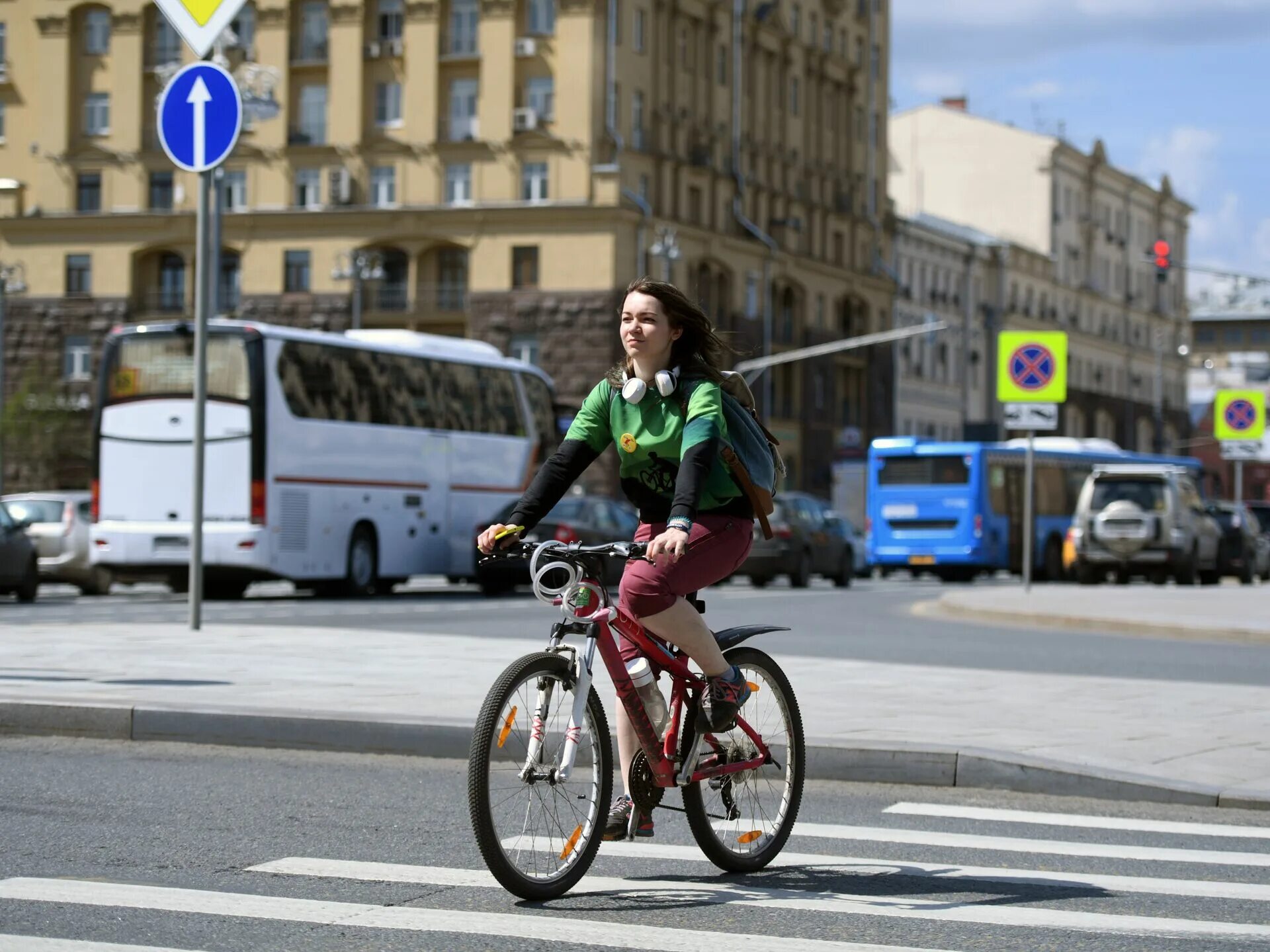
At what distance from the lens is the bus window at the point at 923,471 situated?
45.3m

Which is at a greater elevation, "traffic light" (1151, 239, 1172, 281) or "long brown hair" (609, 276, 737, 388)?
"traffic light" (1151, 239, 1172, 281)

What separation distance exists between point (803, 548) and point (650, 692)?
31177 millimetres

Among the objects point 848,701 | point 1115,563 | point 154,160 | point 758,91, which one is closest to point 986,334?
point 758,91

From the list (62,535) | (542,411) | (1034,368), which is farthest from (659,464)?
(542,411)

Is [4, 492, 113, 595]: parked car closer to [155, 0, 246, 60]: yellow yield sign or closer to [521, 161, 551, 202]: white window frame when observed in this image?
[155, 0, 246, 60]: yellow yield sign

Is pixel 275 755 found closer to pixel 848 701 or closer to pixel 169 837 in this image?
pixel 169 837

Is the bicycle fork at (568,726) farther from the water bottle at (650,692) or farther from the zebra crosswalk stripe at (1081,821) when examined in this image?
the zebra crosswalk stripe at (1081,821)

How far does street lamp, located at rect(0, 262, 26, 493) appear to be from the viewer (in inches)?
1973

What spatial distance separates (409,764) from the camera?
9.93m

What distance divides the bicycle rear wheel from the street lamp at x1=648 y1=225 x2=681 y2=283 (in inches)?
1806

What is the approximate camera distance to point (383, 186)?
66.4m

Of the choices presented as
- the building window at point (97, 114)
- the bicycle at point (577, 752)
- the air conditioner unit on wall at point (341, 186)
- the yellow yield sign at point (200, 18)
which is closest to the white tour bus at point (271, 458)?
the yellow yield sign at point (200, 18)

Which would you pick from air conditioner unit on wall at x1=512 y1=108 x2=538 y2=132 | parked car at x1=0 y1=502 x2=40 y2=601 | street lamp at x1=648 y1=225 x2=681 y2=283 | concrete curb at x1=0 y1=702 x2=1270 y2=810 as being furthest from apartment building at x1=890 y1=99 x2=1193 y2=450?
concrete curb at x1=0 y1=702 x2=1270 y2=810

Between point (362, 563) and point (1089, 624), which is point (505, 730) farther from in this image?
point (362, 563)
